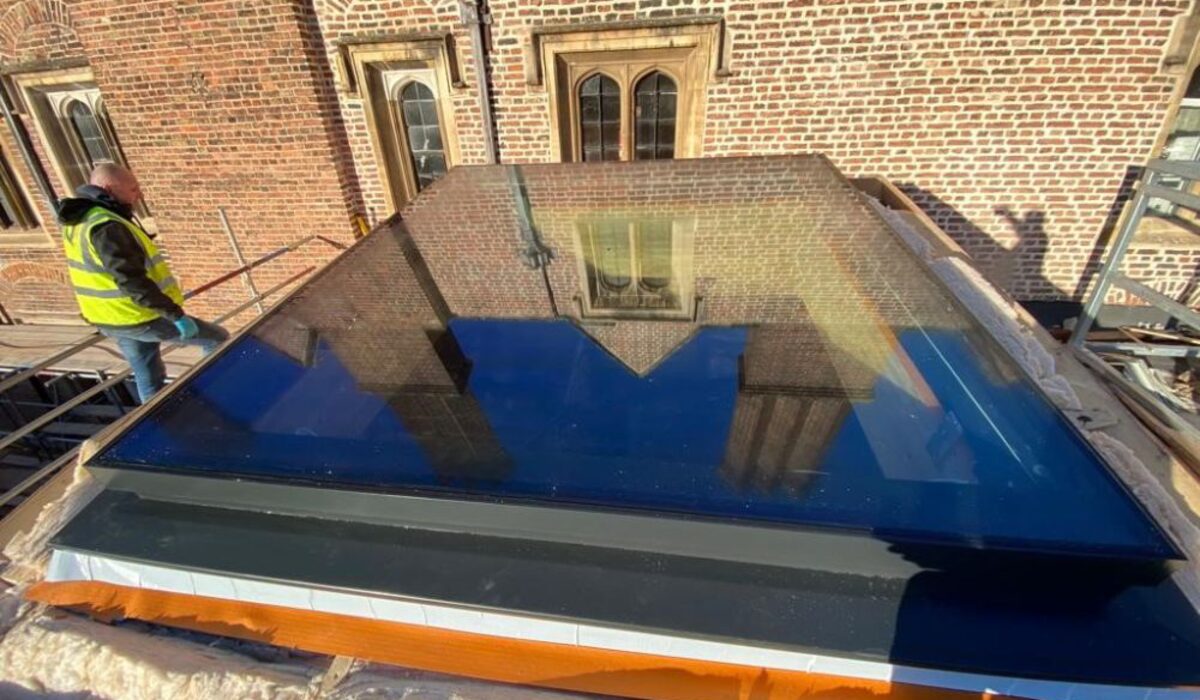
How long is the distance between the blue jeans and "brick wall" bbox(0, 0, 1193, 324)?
2773 mm

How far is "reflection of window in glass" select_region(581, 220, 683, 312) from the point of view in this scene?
2490 millimetres

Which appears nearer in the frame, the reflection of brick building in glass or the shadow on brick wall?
the reflection of brick building in glass

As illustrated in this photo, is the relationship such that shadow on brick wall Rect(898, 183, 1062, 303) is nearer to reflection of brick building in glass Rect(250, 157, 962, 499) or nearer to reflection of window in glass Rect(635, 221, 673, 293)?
reflection of brick building in glass Rect(250, 157, 962, 499)

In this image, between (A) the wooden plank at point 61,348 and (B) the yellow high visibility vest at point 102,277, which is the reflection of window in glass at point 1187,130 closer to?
(B) the yellow high visibility vest at point 102,277

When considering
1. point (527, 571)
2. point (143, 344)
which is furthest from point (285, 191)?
point (527, 571)

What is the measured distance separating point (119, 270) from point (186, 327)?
0.50 meters

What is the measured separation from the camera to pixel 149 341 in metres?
3.54

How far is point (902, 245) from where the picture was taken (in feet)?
8.83

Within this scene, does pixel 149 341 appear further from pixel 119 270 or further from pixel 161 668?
pixel 161 668

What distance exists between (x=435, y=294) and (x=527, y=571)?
70.2 inches

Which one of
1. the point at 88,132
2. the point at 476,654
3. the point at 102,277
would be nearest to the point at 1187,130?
the point at 476,654

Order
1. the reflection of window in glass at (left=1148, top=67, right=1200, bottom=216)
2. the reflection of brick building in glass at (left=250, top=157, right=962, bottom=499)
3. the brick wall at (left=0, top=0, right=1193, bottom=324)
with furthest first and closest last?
the reflection of window in glass at (left=1148, top=67, right=1200, bottom=216) < the brick wall at (left=0, top=0, right=1193, bottom=324) < the reflection of brick building in glass at (left=250, top=157, right=962, bottom=499)

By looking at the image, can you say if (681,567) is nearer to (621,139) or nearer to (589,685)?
(589,685)

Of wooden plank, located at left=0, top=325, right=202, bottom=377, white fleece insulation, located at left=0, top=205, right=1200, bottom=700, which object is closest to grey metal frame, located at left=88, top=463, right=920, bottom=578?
white fleece insulation, located at left=0, top=205, right=1200, bottom=700
